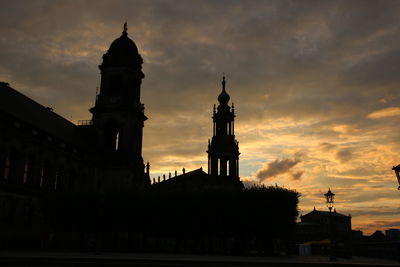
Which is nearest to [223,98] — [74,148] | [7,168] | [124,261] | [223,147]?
[223,147]

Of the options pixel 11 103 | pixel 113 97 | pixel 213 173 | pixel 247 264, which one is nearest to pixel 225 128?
pixel 213 173

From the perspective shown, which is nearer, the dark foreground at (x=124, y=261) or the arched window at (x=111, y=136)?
the dark foreground at (x=124, y=261)

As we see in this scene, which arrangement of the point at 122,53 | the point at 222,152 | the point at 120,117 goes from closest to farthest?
the point at 120,117, the point at 122,53, the point at 222,152

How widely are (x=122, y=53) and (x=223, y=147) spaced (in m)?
29.8

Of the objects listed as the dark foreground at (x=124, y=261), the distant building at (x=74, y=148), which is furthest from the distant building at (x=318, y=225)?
the dark foreground at (x=124, y=261)

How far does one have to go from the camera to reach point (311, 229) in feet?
473

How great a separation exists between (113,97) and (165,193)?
21.8 metres

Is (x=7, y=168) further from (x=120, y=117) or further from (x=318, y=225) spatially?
(x=318, y=225)

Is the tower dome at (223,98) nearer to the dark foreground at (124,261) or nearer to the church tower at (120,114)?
the church tower at (120,114)

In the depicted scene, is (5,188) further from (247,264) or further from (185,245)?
(247,264)

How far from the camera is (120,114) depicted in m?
56.7

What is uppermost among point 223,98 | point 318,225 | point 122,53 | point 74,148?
point 223,98

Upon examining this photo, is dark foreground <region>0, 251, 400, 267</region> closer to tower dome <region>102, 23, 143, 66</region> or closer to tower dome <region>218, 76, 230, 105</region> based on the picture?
tower dome <region>102, 23, 143, 66</region>

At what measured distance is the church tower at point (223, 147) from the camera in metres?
78.2
